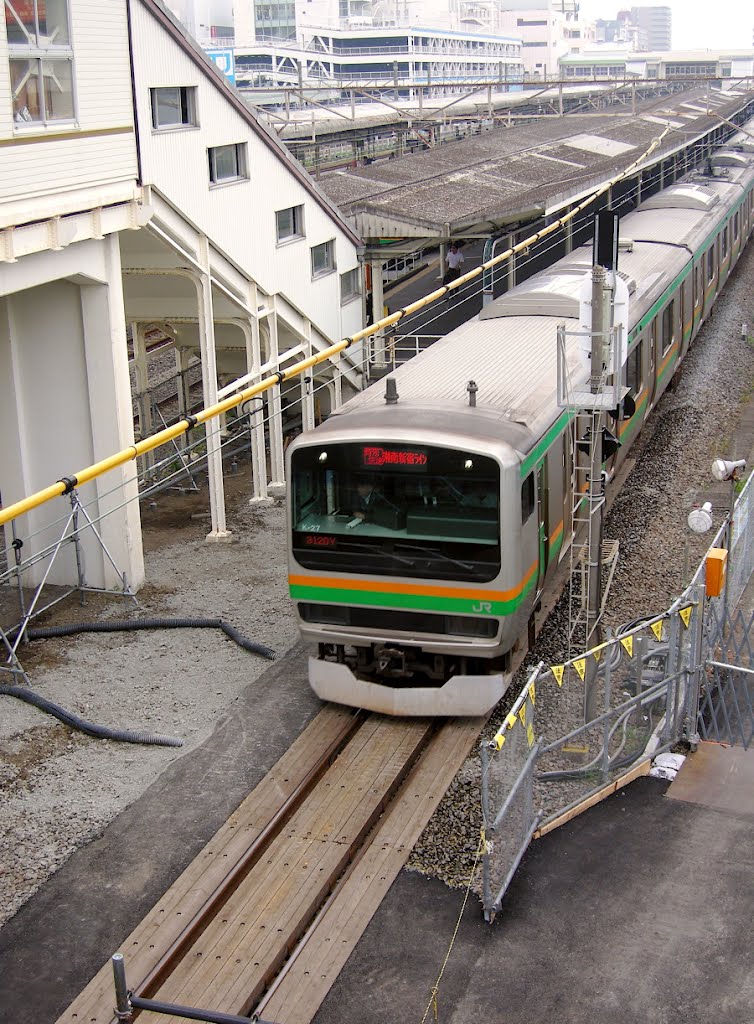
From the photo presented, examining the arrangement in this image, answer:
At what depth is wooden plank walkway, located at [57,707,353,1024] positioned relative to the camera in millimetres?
7070

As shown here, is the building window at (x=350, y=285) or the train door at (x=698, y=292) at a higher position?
the building window at (x=350, y=285)

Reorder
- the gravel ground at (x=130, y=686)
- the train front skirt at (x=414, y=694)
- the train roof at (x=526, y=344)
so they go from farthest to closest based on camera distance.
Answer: the train roof at (x=526, y=344) < the train front skirt at (x=414, y=694) < the gravel ground at (x=130, y=686)

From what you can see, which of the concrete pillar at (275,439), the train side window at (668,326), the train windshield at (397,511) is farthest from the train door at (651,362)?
the train windshield at (397,511)

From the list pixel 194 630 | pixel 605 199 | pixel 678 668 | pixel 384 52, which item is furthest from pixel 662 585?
pixel 384 52

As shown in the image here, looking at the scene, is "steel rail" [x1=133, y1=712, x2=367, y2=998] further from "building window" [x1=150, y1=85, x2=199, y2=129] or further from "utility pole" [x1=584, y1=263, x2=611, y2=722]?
"building window" [x1=150, y1=85, x2=199, y2=129]

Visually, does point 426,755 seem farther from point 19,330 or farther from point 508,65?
point 508,65

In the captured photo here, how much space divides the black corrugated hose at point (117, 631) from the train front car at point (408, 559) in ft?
5.17

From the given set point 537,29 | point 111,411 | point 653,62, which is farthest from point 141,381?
point 653,62

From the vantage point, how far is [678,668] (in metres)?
9.35

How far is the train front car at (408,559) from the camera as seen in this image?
9297 mm

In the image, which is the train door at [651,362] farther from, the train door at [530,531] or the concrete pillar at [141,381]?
the concrete pillar at [141,381]

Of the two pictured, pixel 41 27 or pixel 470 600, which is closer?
pixel 470 600

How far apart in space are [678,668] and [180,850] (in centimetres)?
390

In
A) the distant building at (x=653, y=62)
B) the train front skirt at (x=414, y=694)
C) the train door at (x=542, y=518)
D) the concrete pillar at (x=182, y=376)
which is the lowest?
the train front skirt at (x=414, y=694)
